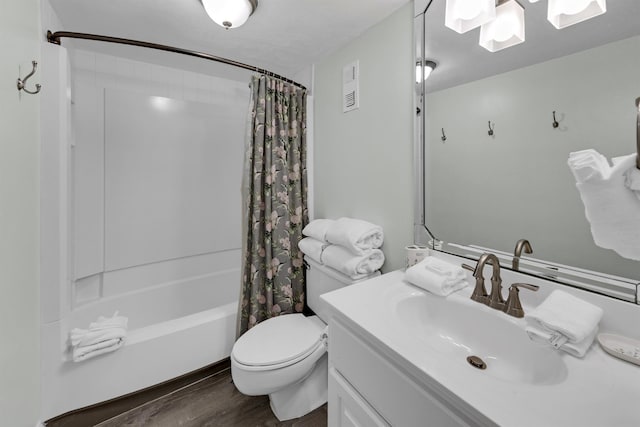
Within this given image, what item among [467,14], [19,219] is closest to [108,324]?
[19,219]

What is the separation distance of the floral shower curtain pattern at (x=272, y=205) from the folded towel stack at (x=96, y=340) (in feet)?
2.02

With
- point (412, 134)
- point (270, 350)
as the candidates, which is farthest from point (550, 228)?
point (270, 350)

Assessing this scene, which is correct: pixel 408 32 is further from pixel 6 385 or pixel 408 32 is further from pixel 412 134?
pixel 6 385

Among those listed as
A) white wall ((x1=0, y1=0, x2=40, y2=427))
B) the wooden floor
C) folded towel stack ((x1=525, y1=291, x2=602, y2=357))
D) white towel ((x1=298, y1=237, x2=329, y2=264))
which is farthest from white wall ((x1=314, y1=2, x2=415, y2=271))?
→ white wall ((x1=0, y1=0, x2=40, y2=427))

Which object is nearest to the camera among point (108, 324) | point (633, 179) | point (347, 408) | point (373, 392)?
point (633, 179)

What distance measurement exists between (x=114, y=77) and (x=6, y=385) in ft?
6.41

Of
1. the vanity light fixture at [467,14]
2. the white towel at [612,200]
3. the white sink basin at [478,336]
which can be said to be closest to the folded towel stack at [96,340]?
the white sink basin at [478,336]

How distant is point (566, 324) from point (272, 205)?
1.47 meters

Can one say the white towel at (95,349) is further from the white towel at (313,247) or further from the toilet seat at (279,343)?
the white towel at (313,247)

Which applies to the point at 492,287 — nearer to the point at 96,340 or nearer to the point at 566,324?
the point at 566,324

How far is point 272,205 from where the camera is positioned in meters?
1.70

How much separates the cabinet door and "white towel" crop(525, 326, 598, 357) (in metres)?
0.47

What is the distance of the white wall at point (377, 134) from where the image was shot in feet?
4.21

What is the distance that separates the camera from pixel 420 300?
37.6 inches
